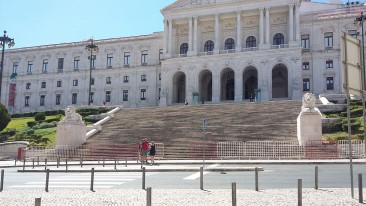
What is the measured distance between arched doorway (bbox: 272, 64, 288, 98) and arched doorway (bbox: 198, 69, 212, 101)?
33.6ft

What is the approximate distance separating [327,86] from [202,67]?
61.6 ft

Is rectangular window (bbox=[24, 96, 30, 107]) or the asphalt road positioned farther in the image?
rectangular window (bbox=[24, 96, 30, 107])

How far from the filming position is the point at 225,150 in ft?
86.4

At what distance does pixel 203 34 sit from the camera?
6931 centimetres

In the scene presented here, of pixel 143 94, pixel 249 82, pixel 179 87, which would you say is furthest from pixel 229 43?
pixel 143 94

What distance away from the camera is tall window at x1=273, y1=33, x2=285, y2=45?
64850mm

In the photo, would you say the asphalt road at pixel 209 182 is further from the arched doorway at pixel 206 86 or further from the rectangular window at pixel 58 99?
the rectangular window at pixel 58 99

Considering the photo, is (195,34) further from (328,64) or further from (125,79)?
(328,64)

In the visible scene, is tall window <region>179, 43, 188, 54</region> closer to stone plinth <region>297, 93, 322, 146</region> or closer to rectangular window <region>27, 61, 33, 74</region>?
rectangular window <region>27, 61, 33, 74</region>

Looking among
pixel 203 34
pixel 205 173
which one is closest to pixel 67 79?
pixel 203 34

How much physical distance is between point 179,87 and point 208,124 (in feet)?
112

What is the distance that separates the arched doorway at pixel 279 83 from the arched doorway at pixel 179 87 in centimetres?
1448

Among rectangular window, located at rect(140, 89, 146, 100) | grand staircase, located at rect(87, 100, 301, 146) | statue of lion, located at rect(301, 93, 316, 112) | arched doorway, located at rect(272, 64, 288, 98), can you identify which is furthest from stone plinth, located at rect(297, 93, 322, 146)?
rectangular window, located at rect(140, 89, 146, 100)

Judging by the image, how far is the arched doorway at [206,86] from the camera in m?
66.7
